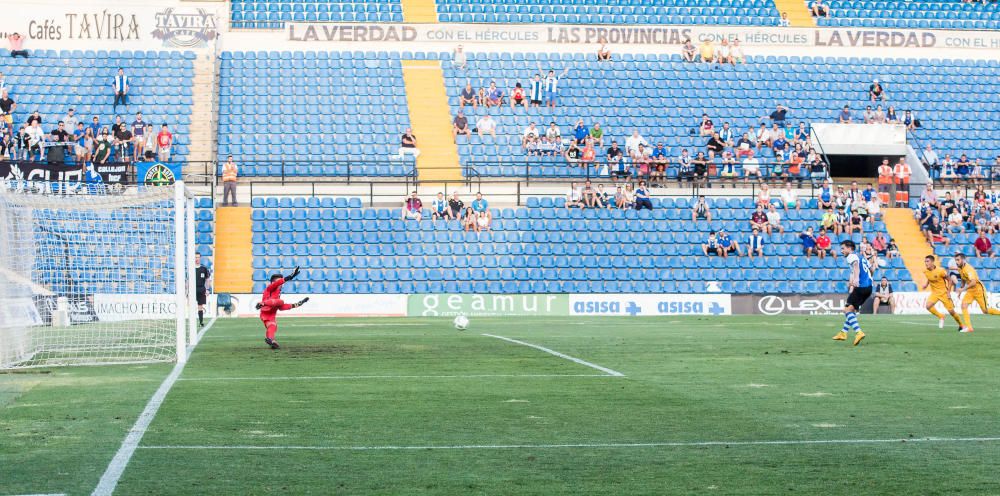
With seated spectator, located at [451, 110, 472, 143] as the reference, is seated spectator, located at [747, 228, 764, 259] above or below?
below

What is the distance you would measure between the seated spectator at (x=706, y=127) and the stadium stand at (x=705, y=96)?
0.24 m

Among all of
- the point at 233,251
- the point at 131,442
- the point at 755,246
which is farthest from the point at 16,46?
the point at 131,442

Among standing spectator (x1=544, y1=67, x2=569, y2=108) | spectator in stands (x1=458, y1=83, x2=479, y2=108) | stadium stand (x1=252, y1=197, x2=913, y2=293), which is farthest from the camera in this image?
standing spectator (x1=544, y1=67, x2=569, y2=108)

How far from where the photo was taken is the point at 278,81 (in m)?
44.0

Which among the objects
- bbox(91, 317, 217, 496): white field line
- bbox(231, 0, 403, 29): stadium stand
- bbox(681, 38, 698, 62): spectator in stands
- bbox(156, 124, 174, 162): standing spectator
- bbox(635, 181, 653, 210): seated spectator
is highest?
bbox(231, 0, 403, 29): stadium stand

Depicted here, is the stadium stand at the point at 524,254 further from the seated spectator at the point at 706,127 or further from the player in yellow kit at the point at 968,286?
the player in yellow kit at the point at 968,286

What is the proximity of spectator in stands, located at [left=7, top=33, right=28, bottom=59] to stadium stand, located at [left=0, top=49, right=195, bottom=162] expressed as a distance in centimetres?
25

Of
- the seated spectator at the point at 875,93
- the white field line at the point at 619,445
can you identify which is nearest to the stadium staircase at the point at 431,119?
the seated spectator at the point at 875,93

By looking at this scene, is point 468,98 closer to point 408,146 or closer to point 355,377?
Answer: point 408,146

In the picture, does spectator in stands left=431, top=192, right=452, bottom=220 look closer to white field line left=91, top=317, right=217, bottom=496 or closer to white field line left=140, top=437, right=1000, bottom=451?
white field line left=91, top=317, right=217, bottom=496

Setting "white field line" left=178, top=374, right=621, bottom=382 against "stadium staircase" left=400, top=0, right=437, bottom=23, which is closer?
"white field line" left=178, top=374, right=621, bottom=382

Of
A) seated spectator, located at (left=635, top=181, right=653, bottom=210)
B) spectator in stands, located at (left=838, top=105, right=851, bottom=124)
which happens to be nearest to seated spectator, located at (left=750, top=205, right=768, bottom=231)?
seated spectator, located at (left=635, top=181, right=653, bottom=210)

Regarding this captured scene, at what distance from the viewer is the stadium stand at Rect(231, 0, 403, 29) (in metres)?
46.2

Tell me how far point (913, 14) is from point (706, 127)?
1381cm
